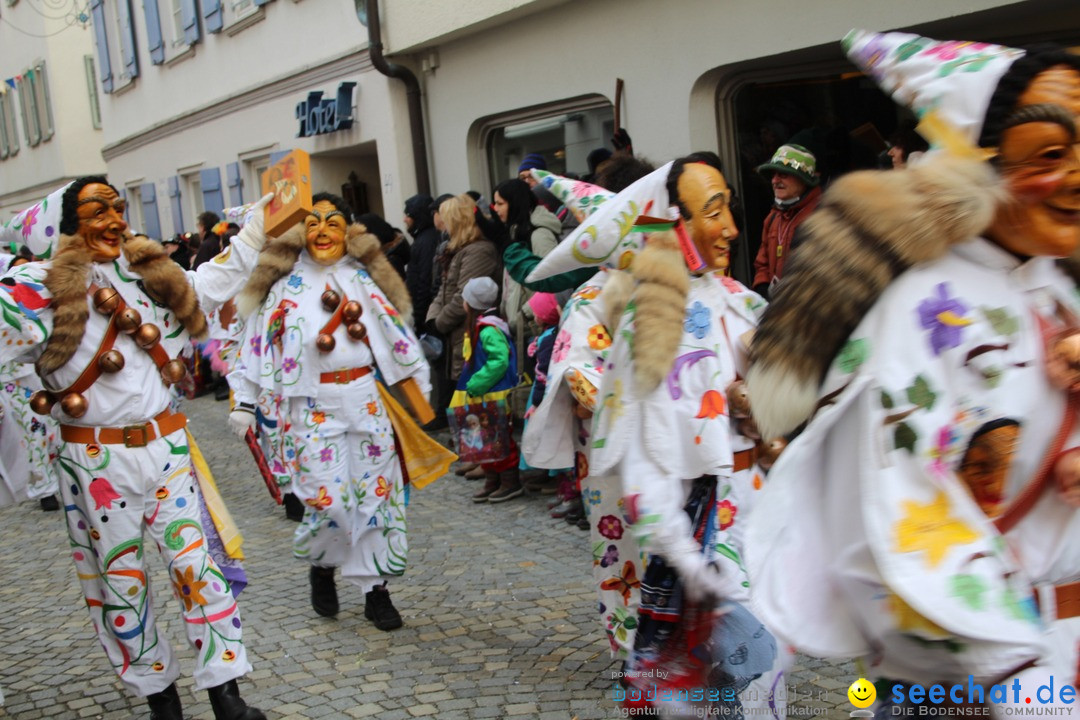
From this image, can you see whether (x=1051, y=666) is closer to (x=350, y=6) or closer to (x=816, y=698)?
(x=816, y=698)

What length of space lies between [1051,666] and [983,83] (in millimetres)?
1020

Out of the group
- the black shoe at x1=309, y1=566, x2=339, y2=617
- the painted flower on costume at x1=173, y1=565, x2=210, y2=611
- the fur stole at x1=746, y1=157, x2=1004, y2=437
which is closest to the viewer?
the fur stole at x1=746, y1=157, x2=1004, y2=437

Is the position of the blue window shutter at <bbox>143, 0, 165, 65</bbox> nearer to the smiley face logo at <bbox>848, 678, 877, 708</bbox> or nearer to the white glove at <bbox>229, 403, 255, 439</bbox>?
the white glove at <bbox>229, 403, 255, 439</bbox>

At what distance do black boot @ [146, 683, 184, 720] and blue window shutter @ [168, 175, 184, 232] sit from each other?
15.1 meters

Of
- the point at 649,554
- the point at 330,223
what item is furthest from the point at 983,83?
the point at 330,223

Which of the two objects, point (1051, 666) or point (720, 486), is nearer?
point (1051, 666)

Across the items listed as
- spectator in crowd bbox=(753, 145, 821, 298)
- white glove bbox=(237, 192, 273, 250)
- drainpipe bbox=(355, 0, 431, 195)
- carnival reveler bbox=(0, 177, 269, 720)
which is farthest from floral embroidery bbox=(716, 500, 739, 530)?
drainpipe bbox=(355, 0, 431, 195)

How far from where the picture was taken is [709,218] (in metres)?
3.46

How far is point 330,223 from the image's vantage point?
5.40m

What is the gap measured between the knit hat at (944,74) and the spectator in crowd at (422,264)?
270 inches

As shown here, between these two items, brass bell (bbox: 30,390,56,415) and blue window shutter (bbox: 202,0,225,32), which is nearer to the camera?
brass bell (bbox: 30,390,56,415)

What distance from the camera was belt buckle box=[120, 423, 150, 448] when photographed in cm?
412

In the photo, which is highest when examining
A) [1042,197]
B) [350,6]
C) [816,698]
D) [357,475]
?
[350,6]

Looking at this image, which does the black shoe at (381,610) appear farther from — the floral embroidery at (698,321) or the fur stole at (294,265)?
the floral embroidery at (698,321)
